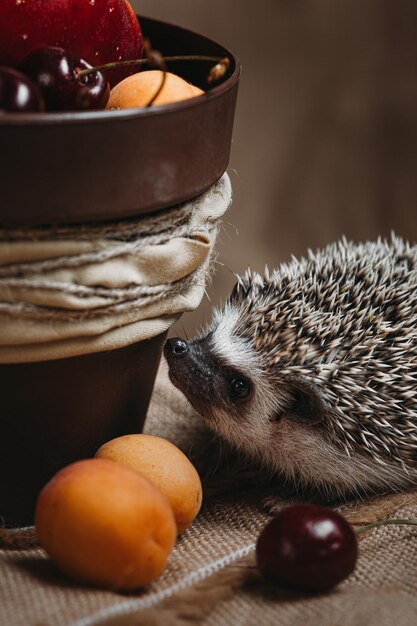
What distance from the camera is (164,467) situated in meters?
1.51

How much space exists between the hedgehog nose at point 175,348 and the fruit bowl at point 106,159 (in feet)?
1.19

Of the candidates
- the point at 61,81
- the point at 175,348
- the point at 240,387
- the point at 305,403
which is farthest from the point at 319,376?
the point at 61,81

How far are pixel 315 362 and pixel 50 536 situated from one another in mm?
592

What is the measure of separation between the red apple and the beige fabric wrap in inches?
12.9

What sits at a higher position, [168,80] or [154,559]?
[168,80]

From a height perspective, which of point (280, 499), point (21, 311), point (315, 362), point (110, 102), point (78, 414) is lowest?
point (280, 499)

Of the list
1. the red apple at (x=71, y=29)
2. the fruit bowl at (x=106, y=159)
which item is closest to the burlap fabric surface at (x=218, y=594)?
the fruit bowl at (x=106, y=159)

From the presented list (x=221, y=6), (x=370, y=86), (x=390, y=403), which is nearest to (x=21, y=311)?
(x=390, y=403)

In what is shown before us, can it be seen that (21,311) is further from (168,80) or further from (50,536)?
(168,80)

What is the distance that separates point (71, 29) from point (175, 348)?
2.00ft

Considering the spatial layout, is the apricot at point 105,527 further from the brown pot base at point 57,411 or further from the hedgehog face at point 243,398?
the hedgehog face at point 243,398

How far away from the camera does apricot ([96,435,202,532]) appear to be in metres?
1.50

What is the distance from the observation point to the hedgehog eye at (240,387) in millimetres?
1766

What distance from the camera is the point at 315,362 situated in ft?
5.50
